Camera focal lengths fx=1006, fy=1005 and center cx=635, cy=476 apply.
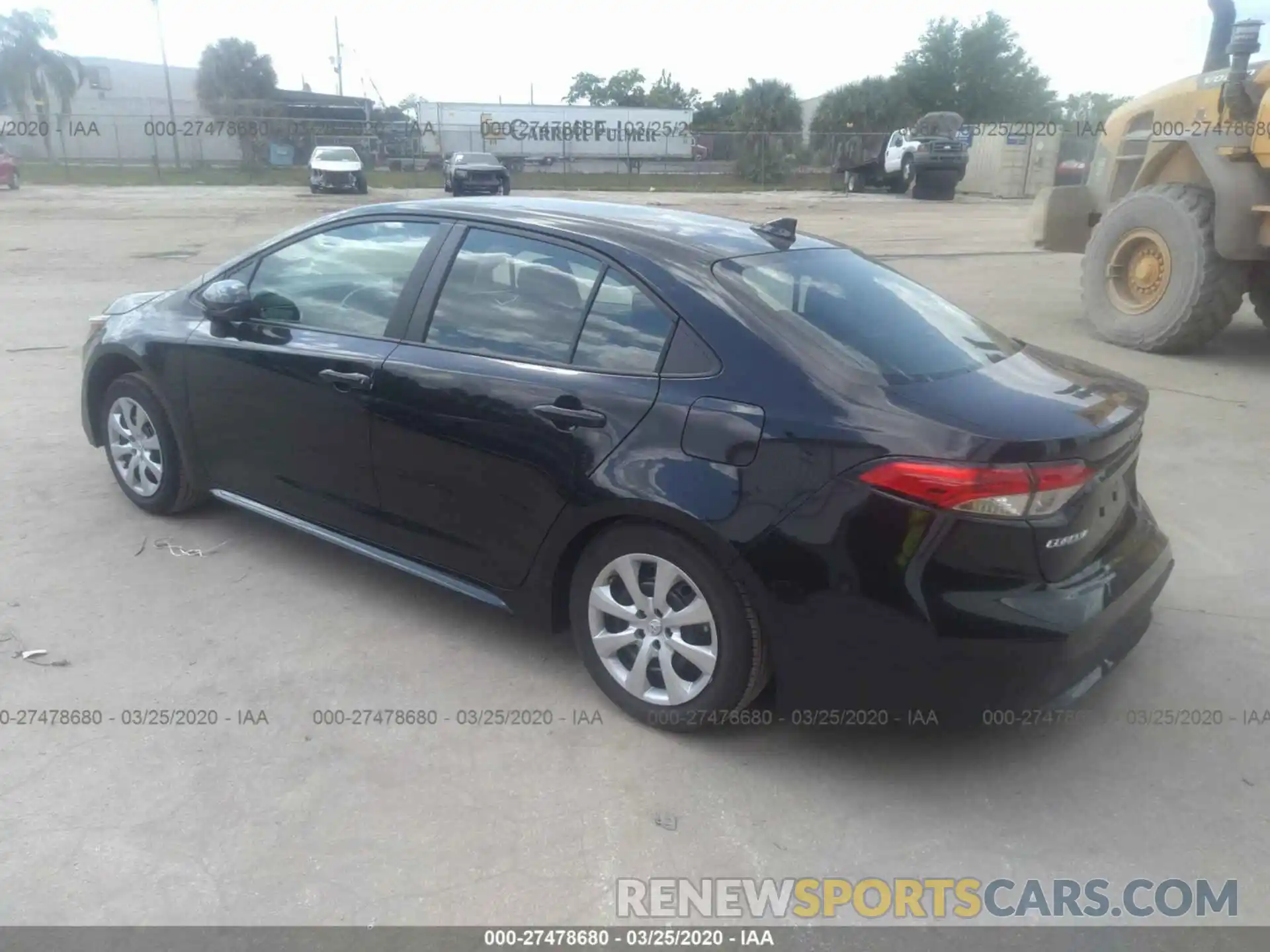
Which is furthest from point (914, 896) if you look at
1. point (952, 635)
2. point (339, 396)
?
point (339, 396)

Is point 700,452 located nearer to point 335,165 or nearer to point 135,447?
point 135,447

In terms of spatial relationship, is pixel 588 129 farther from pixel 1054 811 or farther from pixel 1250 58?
pixel 1054 811

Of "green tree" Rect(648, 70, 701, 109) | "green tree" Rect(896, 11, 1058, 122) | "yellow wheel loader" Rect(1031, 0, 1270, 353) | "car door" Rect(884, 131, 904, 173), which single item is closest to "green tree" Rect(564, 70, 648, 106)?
"green tree" Rect(648, 70, 701, 109)

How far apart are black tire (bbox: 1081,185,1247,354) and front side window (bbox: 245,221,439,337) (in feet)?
22.2

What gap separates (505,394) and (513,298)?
38cm

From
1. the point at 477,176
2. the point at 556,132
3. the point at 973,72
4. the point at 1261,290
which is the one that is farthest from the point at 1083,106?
the point at 1261,290

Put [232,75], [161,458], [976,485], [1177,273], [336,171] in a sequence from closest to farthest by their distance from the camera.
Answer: [976,485] → [161,458] → [1177,273] → [336,171] → [232,75]

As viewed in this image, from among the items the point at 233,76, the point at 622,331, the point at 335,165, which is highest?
the point at 233,76

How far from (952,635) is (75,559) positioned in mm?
3683

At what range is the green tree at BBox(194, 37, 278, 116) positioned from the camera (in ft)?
196

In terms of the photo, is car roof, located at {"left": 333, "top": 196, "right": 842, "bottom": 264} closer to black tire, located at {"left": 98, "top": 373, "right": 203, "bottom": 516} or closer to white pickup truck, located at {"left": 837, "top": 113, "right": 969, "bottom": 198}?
black tire, located at {"left": 98, "top": 373, "right": 203, "bottom": 516}

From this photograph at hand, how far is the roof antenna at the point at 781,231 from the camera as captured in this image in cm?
367

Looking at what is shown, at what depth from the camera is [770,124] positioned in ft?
157

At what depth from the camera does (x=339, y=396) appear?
3.76 metres
